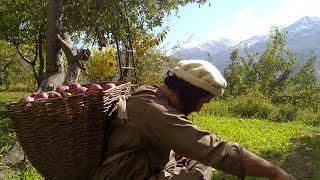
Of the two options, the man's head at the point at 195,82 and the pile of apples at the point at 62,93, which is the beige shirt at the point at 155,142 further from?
the pile of apples at the point at 62,93

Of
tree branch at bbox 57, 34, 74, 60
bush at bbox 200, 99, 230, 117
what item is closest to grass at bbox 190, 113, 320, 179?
bush at bbox 200, 99, 230, 117

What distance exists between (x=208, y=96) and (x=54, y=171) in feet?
3.62

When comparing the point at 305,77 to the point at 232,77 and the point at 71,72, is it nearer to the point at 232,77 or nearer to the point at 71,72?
the point at 232,77

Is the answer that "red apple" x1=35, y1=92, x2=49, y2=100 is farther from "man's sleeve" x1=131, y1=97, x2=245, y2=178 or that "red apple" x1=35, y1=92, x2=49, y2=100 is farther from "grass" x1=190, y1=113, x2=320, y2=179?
"grass" x1=190, y1=113, x2=320, y2=179

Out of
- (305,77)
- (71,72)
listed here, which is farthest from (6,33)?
(305,77)

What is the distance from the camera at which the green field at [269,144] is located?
6.51 m

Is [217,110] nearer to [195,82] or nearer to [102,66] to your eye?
[102,66]

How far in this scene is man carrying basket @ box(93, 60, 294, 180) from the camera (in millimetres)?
2973

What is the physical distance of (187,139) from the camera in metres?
3.02

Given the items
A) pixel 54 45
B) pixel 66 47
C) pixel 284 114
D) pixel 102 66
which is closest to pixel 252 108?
pixel 284 114

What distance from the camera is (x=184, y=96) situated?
3.26m

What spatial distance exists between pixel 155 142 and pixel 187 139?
264 millimetres

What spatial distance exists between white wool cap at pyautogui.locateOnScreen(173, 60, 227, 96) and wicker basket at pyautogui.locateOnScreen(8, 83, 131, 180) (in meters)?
0.53

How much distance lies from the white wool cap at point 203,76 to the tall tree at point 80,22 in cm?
532
